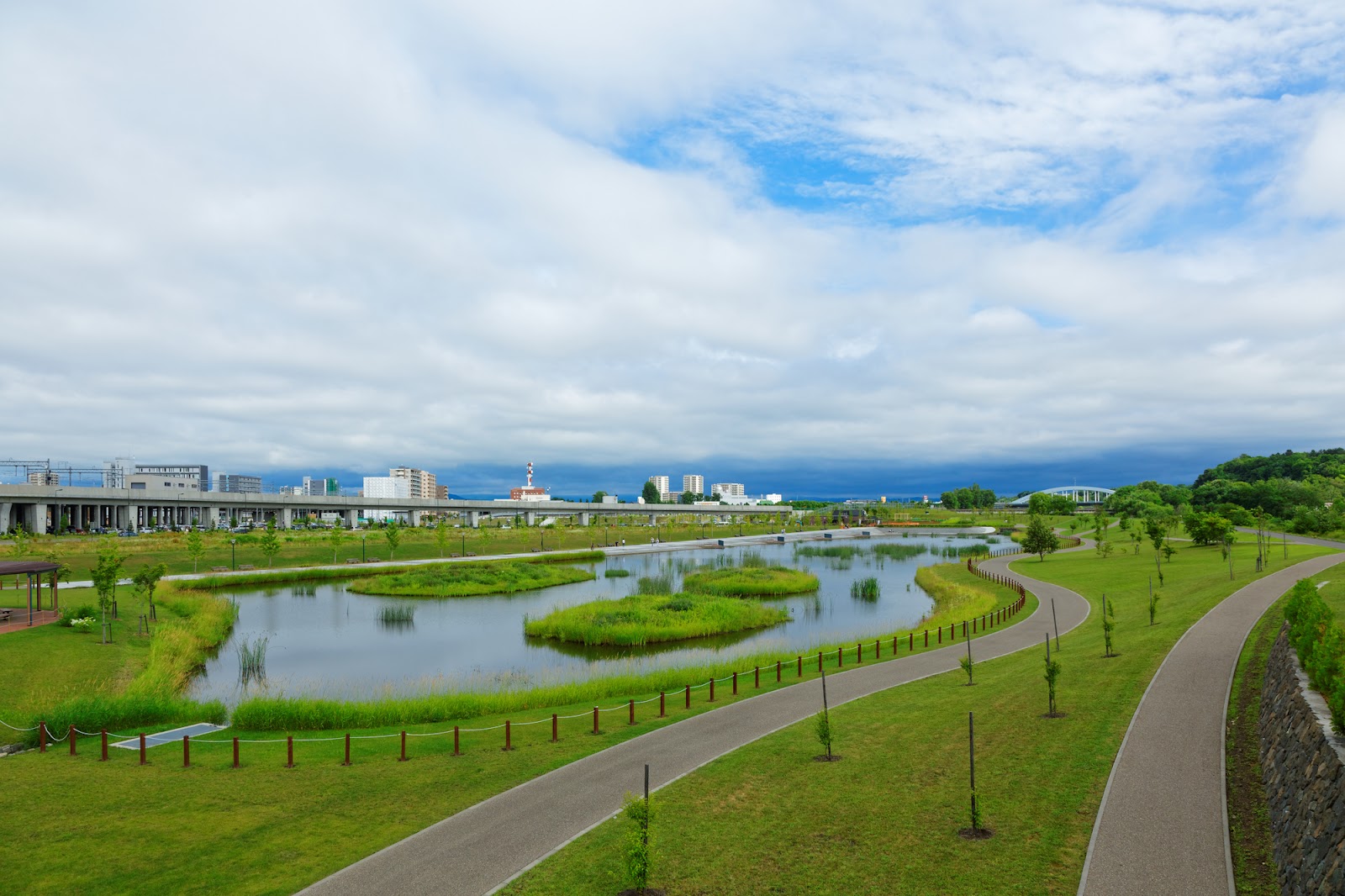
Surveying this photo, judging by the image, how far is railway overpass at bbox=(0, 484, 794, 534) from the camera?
10925 cm

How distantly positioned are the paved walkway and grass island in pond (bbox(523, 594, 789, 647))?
24164 mm

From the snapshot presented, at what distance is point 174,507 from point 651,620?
137514 mm

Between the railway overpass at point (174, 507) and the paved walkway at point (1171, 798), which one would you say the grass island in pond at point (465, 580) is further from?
the railway overpass at point (174, 507)

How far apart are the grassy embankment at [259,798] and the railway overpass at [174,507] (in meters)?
113

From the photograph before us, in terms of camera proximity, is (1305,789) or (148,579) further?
(148,579)

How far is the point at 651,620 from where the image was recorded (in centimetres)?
4144

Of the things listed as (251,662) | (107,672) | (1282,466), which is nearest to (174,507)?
(251,662)

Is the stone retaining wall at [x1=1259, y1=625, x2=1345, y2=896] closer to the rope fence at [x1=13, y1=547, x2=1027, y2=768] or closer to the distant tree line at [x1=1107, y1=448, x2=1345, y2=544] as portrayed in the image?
the rope fence at [x1=13, y1=547, x2=1027, y2=768]

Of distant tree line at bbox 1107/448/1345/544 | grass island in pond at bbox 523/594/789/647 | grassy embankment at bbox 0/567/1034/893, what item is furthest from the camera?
distant tree line at bbox 1107/448/1345/544

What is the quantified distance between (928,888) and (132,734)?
2054 cm

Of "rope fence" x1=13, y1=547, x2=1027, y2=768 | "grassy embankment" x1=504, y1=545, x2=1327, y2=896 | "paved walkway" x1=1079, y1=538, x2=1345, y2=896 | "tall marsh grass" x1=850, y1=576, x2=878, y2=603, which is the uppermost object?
"paved walkway" x1=1079, y1=538, x2=1345, y2=896

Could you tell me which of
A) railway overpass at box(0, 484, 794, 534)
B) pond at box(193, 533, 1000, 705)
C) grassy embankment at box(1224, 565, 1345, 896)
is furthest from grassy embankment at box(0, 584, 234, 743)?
railway overpass at box(0, 484, 794, 534)

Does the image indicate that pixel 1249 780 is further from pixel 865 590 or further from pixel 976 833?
pixel 865 590

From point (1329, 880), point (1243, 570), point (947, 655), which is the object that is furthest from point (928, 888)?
point (1243, 570)
